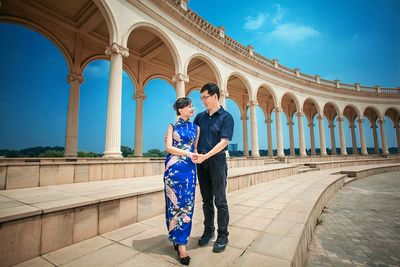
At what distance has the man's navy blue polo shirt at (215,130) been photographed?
2432mm

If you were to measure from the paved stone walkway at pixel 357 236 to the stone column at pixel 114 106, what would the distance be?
24.6ft

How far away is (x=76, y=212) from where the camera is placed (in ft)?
8.35

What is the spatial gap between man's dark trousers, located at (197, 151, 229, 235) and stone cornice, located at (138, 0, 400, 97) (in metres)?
10.4

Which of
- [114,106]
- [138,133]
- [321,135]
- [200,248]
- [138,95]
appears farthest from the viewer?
[321,135]

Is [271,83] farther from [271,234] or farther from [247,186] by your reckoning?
[271,234]

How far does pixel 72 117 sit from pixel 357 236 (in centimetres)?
1350

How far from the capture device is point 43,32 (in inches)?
429

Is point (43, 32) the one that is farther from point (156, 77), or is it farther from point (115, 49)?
point (156, 77)

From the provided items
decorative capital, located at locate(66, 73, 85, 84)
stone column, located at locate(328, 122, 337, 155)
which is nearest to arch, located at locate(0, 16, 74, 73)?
decorative capital, located at locate(66, 73, 85, 84)

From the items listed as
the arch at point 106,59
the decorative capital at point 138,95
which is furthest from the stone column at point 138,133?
the arch at point 106,59

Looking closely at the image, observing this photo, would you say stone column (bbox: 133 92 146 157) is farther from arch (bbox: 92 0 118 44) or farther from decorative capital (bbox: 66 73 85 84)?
arch (bbox: 92 0 118 44)

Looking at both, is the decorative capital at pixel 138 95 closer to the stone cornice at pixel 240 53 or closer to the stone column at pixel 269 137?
the stone cornice at pixel 240 53

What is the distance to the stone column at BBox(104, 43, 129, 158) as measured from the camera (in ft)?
26.8

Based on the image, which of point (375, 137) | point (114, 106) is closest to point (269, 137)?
point (375, 137)
